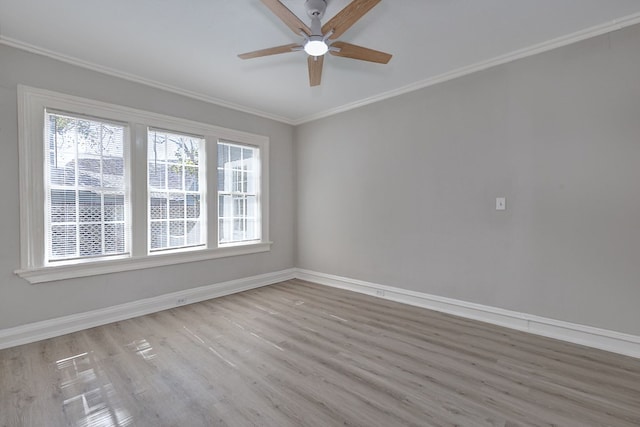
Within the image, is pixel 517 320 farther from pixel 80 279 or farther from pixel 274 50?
pixel 80 279

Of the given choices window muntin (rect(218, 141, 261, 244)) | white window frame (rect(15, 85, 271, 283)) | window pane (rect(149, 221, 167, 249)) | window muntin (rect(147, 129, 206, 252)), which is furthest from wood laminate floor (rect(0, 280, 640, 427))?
window muntin (rect(218, 141, 261, 244))

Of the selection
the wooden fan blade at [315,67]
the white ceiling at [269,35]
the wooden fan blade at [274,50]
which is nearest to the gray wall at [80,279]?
the white ceiling at [269,35]

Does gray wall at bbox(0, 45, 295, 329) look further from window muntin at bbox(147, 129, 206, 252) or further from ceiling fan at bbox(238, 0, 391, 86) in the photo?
ceiling fan at bbox(238, 0, 391, 86)

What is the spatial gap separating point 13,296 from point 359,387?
10.5ft

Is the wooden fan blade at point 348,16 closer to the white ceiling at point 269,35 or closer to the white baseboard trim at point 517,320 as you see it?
the white ceiling at point 269,35

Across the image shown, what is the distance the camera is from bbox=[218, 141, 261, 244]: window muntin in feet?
13.9

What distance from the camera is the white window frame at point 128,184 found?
2.70 meters

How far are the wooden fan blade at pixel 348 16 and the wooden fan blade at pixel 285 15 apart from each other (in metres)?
0.17

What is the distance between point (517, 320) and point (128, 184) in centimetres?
445

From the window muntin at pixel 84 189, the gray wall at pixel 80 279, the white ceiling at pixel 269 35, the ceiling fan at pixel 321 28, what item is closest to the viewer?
the ceiling fan at pixel 321 28

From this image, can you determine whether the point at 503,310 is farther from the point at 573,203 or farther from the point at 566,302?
the point at 573,203

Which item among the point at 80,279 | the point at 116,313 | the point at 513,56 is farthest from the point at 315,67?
the point at 116,313

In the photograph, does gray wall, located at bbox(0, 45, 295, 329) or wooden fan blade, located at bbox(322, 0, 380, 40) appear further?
gray wall, located at bbox(0, 45, 295, 329)

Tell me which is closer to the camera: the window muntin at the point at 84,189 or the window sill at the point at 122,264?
the window sill at the point at 122,264
